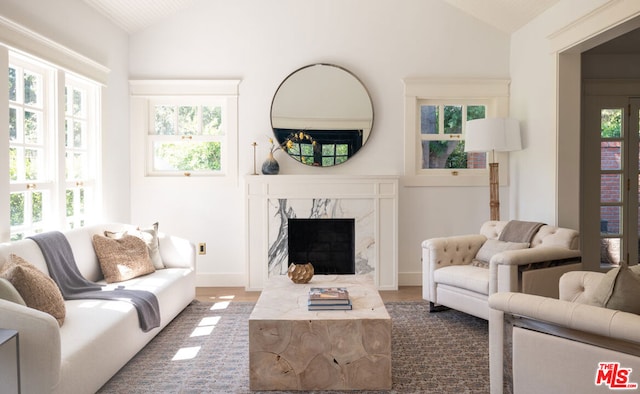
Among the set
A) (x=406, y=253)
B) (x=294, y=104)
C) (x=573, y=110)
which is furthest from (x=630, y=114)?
Result: (x=294, y=104)

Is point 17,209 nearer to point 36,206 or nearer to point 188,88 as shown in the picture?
point 36,206

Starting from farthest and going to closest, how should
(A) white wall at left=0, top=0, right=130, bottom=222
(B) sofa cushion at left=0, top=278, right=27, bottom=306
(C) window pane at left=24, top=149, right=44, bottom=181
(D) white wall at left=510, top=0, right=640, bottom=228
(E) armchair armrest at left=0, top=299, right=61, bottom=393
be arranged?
1. (D) white wall at left=510, top=0, right=640, bottom=228
2. (A) white wall at left=0, top=0, right=130, bottom=222
3. (C) window pane at left=24, top=149, right=44, bottom=181
4. (B) sofa cushion at left=0, top=278, right=27, bottom=306
5. (E) armchair armrest at left=0, top=299, right=61, bottom=393

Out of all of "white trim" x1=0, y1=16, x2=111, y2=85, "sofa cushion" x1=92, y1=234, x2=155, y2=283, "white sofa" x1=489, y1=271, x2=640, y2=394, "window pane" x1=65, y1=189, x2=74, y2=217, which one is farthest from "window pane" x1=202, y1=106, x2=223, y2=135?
"white sofa" x1=489, y1=271, x2=640, y2=394

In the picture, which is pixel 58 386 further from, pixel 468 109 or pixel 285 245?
pixel 468 109

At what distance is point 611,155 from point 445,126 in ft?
6.03

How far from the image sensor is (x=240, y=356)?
308 cm

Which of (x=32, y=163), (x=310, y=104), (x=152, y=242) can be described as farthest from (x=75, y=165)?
(x=310, y=104)

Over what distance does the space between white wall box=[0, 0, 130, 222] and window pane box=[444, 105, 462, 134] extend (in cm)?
346

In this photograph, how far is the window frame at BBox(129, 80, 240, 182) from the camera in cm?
499

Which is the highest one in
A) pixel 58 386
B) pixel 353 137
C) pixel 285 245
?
pixel 353 137

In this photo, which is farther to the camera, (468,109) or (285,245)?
(468,109)

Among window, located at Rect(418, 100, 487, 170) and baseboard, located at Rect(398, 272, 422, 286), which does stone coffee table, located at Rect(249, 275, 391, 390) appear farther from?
window, located at Rect(418, 100, 487, 170)

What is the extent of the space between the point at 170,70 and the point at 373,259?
296 cm

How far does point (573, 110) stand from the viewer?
4.04 meters
